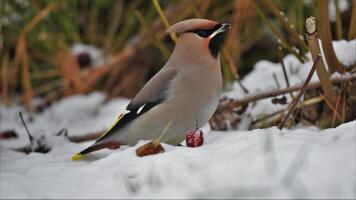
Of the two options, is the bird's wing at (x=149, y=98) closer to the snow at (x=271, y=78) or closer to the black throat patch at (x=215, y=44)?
the black throat patch at (x=215, y=44)

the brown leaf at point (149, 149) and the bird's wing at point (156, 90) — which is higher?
the bird's wing at point (156, 90)

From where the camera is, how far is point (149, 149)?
73.4 inches

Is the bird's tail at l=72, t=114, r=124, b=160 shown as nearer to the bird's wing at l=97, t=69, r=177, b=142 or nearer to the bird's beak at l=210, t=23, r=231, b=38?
the bird's wing at l=97, t=69, r=177, b=142

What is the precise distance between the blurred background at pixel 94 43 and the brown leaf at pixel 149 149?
231 cm

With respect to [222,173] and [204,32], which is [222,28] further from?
[222,173]

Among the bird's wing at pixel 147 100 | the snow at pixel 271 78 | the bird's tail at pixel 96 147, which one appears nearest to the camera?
the bird's tail at pixel 96 147

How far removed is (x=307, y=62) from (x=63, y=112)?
1.73m

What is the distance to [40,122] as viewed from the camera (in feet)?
12.8

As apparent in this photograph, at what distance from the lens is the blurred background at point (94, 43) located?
4203 millimetres

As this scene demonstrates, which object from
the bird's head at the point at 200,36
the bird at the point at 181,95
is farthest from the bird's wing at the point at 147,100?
the bird's head at the point at 200,36

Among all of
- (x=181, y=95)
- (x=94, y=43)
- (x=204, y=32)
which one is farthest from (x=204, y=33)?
(x=94, y=43)

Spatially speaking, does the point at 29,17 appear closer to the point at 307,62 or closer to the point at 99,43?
the point at 99,43

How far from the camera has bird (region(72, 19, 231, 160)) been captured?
2.32m

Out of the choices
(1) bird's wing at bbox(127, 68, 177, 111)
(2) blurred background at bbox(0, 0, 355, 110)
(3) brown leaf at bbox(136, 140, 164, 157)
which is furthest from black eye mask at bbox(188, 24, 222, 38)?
(2) blurred background at bbox(0, 0, 355, 110)
